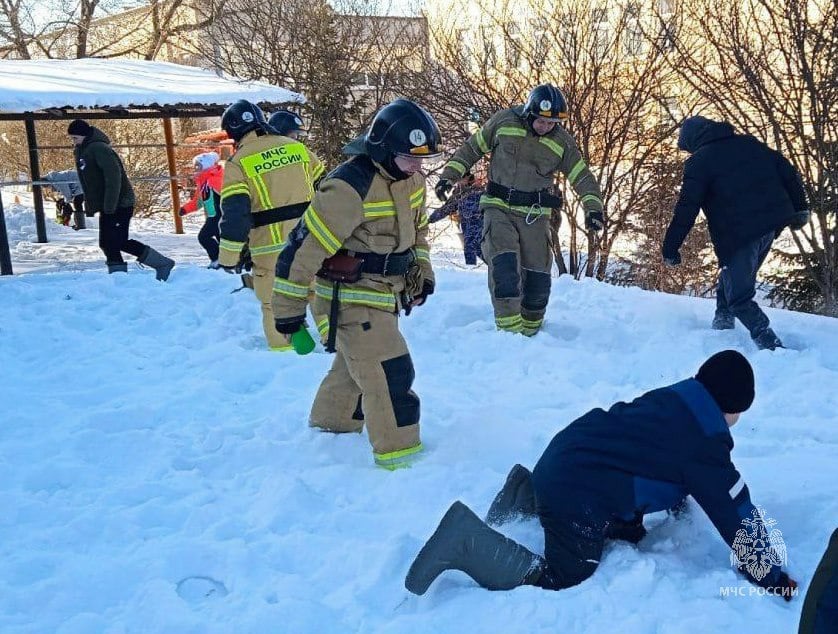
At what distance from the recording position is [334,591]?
2906 mm

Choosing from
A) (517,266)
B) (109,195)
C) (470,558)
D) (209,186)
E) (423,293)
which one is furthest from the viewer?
(209,186)

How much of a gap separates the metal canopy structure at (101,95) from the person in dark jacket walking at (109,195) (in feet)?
4.23

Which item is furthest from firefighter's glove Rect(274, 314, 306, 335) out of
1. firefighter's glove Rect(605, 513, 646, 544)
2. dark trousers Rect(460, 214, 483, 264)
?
dark trousers Rect(460, 214, 483, 264)

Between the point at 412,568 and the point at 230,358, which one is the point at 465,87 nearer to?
the point at 230,358

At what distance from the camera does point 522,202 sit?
5.91 m

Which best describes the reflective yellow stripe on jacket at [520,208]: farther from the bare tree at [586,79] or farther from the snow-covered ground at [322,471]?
the bare tree at [586,79]

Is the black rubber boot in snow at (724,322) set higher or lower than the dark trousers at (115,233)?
lower

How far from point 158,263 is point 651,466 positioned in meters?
6.63

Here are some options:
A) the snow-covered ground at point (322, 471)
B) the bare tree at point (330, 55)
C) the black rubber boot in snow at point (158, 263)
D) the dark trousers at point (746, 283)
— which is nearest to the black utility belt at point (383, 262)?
the snow-covered ground at point (322, 471)

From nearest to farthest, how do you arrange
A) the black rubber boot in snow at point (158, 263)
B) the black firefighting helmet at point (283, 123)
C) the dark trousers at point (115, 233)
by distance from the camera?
1. the black firefighting helmet at point (283, 123)
2. the black rubber boot in snow at point (158, 263)
3. the dark trousers at point (115, 233)

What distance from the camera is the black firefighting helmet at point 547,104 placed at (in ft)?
18.1

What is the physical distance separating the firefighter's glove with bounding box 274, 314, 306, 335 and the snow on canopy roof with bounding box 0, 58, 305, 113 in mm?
7260

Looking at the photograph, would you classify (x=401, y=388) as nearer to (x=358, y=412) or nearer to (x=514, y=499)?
(x=358, y=412)

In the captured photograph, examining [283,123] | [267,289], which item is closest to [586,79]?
[283,123]
